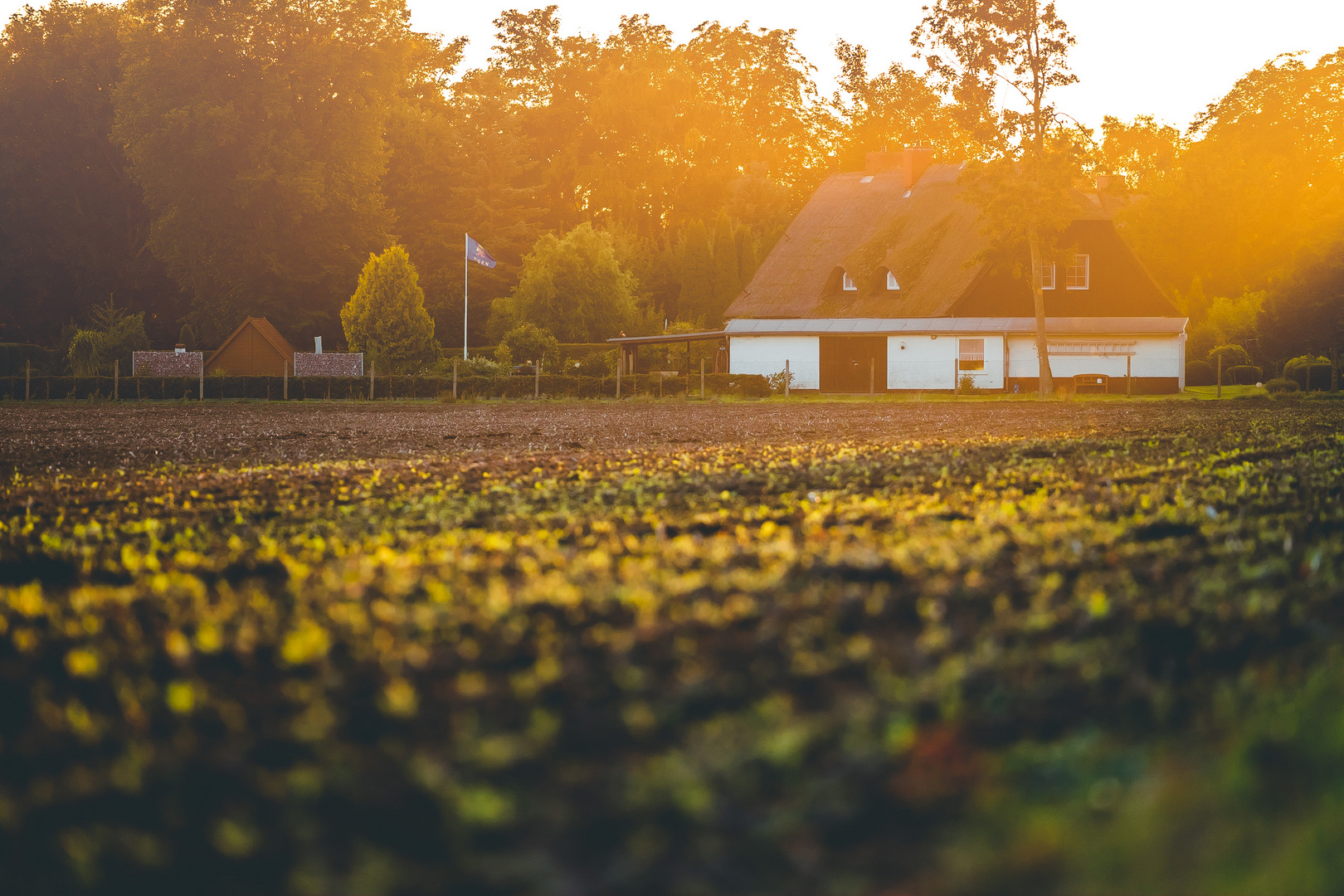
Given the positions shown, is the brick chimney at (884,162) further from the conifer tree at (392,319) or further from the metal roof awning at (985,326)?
the conifer tree at (392,319)

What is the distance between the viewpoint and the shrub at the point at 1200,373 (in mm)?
44281

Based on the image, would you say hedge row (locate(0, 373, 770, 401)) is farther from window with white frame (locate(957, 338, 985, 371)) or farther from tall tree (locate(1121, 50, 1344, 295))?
tall tree (locate(1121, 50, 1344, 295))

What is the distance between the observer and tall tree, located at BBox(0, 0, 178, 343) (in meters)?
56.1

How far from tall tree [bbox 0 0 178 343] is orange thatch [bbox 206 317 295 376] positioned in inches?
656

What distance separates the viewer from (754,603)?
10.6 ft

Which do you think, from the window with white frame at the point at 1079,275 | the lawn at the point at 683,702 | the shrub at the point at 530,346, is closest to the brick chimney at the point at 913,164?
the window with white frame at the point at 1079,275

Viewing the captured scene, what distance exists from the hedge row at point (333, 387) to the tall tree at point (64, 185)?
24.9 meters

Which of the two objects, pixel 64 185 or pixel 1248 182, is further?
pixel 64 185

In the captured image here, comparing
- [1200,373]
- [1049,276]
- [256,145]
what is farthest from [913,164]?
[256,145]

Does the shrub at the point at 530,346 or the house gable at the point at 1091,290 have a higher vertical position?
the house gable at the point at 1091,290

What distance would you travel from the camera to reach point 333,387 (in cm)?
3428

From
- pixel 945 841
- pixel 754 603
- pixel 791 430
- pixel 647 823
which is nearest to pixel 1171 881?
pixel 945 841

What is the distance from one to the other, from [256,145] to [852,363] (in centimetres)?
2797

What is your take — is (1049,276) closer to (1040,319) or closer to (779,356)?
(1040,319)
